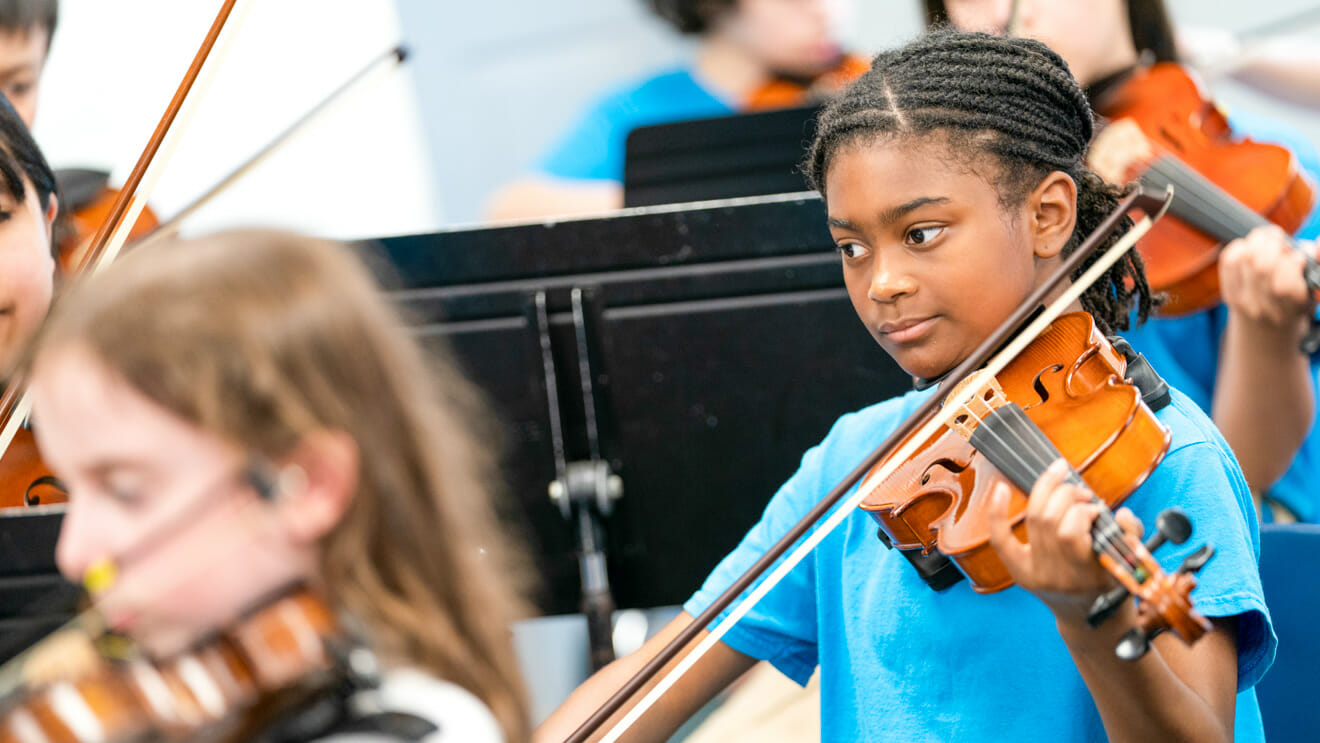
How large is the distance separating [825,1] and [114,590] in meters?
1.88

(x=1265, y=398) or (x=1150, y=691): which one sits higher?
(x=1150, y=691)

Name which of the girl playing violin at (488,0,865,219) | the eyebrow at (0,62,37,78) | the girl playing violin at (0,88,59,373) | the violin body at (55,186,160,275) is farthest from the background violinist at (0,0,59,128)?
the girl playing violin at (488,0,865,219)

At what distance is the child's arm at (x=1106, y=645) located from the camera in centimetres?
66

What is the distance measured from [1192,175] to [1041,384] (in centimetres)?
69

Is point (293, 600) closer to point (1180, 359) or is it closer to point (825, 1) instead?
point (1180, 359)

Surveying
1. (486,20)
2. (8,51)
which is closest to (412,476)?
(8,51)

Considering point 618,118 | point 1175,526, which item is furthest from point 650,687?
point 618,118

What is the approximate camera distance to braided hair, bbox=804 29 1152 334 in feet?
2.78

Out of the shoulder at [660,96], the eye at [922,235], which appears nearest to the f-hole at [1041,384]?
the eye at [922,235]

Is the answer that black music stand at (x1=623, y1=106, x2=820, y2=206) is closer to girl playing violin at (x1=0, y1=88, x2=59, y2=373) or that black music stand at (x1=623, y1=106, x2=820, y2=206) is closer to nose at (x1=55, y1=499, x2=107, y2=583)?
girl playing violin at (x1=0, y1=88, x2=59, y2=373)

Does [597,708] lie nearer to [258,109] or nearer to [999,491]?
[999,491]

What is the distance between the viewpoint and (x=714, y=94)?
7.09ft

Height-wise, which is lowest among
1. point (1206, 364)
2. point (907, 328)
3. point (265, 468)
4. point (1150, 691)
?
point (1206, 364)

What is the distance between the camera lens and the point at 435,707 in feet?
1.84
